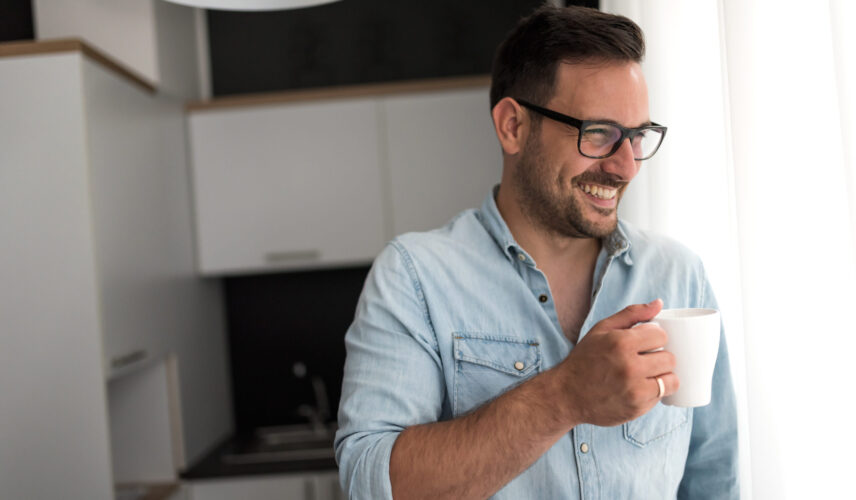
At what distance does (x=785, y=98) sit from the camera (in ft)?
3.11

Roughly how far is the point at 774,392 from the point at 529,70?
0.62m

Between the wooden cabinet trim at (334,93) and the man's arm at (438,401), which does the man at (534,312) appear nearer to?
the man's arm at (438,401)

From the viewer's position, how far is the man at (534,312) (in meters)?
0.99

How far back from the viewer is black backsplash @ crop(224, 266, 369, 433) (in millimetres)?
3521

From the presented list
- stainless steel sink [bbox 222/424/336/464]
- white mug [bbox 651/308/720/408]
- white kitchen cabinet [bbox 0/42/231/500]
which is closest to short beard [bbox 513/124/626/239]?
white mug [bbox 651/308/720/408]

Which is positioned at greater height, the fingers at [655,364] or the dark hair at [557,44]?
the dark hair at [557,44]

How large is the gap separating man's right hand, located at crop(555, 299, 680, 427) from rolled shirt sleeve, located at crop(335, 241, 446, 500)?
25 cm

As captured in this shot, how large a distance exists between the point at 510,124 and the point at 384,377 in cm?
49

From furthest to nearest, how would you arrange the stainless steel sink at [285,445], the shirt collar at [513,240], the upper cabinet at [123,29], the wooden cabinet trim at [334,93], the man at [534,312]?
the wooden cabinet trim at [334,93]
the stainless steel sink at [285,445]
the upper cabinet at [123,29]
the shirt collar at [513,240]
the man at [534,312]

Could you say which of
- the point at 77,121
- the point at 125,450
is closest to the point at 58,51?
the point at 77,121

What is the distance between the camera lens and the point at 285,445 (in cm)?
320

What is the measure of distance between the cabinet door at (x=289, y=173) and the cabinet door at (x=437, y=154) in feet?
0.30

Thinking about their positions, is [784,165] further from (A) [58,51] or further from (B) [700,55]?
(A) [58,51]

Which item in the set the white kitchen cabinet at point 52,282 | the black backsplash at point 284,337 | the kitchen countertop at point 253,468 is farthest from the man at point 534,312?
the black backsplash at point 284,337
